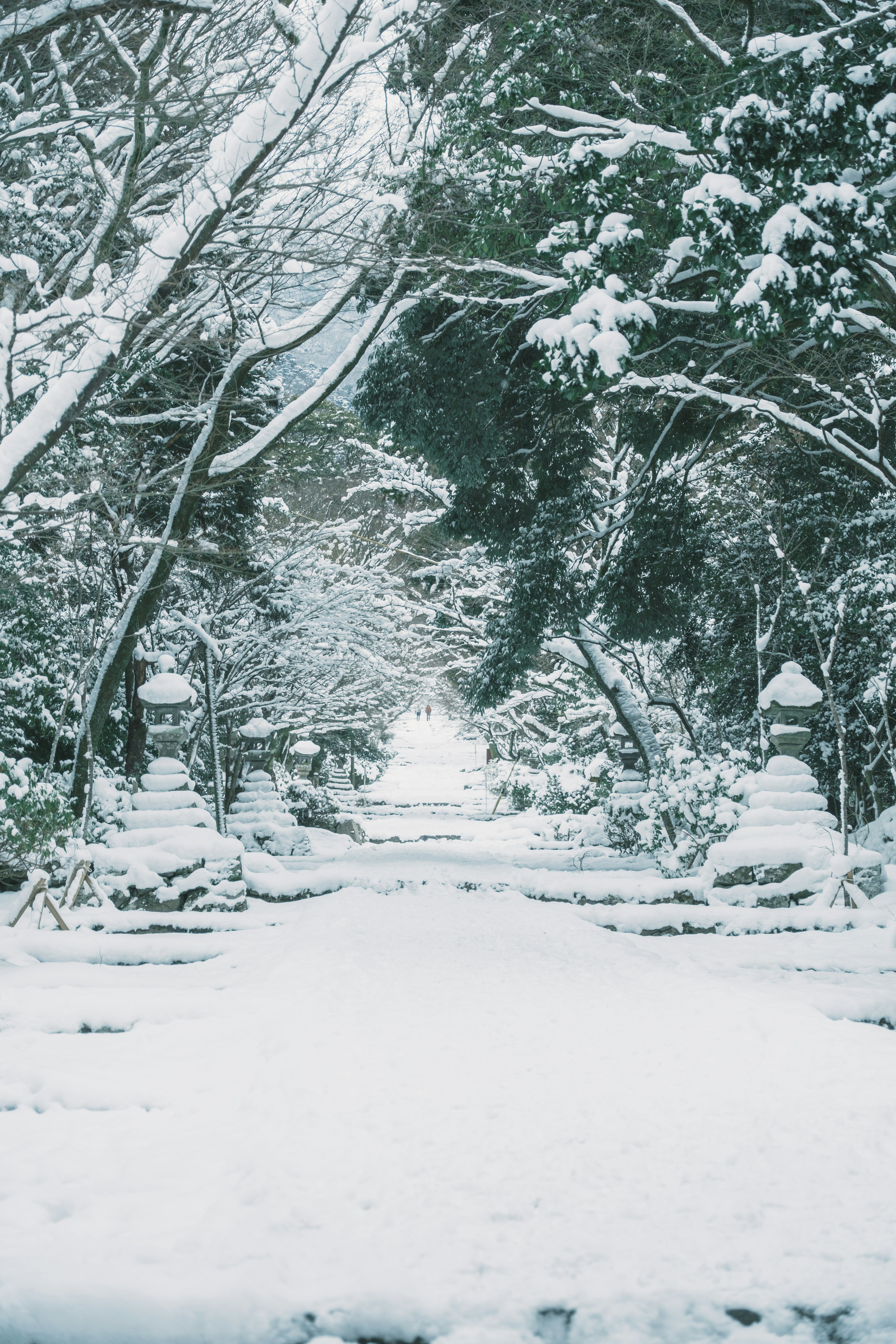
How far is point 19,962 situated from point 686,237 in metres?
6.39

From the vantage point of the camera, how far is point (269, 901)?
7758 mm

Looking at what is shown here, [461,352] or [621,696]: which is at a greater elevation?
[461,352]

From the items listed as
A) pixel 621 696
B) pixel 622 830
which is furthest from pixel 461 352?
pixel 622 830

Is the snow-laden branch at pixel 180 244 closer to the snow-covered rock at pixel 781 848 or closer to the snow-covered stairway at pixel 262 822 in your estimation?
the snow-covered rock at pixel 781 848

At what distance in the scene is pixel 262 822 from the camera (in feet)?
37.4

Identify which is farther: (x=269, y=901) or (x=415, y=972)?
(x=269, y=901)

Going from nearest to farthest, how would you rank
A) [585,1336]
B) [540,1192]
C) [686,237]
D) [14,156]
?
[585,1336]
[540,1192]
[686,237]
[14,156]

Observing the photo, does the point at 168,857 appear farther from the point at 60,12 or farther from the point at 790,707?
the point at 60,12

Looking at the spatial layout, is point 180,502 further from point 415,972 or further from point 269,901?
point 415,972

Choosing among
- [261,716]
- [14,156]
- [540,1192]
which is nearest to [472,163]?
[14,156]

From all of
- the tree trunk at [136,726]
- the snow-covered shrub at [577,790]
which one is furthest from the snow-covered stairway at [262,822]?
the snow-covered shrub at [577,790]

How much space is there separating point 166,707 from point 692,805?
525 cm

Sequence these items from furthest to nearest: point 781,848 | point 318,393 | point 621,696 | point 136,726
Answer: point 621,696 → point 136,726 → point 318,393 → point 781,848

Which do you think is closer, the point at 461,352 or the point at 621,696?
the point at 461,352
